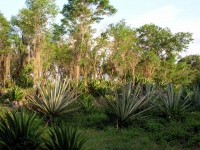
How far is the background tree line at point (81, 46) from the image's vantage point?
19.8 metres

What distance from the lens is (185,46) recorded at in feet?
96.8

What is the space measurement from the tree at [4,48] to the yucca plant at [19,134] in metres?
17.1

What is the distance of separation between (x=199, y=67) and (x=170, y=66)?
11872mm

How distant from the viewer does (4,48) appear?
2453cm

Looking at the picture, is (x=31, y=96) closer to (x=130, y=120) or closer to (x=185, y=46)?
(x=130, y=120)

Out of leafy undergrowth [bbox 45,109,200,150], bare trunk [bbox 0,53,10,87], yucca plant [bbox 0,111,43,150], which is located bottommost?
leafy undergrowth [bbox 45,109,200,150]

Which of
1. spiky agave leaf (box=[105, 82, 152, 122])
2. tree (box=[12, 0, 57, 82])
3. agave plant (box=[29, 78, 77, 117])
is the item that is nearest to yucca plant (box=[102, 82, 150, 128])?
spiky agave leaf (box=[105, 82, 152, 122])

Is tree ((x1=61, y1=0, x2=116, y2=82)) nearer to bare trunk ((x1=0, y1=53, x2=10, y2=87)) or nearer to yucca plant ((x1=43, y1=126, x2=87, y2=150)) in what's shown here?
bare trunk ((x1=0, y1=53, x2=10, y2=87))

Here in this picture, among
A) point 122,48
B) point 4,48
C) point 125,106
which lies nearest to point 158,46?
point 122,48

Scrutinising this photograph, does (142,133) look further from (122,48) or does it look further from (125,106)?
(122,48)

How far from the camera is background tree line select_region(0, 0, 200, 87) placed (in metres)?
19.8

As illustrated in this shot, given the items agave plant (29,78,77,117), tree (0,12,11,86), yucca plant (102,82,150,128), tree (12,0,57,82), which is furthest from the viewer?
tree (0,12,11,86)

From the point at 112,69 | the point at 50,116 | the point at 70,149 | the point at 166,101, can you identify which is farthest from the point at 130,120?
the point at 112,69

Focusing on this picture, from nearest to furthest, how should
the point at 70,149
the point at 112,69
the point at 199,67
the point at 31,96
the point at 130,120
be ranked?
the point at 70,149, the point at 130,120, the point at 31,96, the point at 112,69, the point at 199,67
